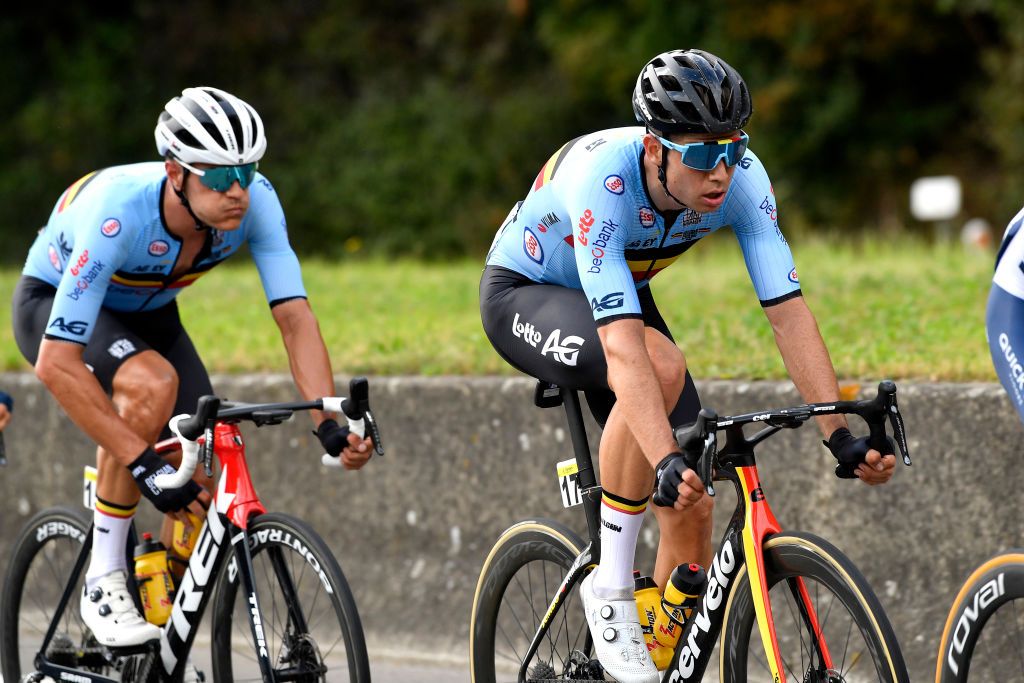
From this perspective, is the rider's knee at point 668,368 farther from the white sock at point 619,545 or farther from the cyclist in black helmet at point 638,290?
the white sock at point 619,545

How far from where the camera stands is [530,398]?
6.35 m

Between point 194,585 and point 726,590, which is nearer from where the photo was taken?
point 726,590

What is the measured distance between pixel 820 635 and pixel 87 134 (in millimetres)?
29145

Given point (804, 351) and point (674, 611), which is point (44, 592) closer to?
point (674, 611)

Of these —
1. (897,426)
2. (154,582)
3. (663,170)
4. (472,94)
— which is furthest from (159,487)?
(472,94)

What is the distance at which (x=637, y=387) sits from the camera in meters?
3.80

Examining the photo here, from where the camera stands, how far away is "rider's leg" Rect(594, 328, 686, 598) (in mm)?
4059

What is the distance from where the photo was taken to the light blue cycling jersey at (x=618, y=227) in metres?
3.99

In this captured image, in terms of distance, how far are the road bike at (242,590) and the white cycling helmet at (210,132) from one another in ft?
2.56

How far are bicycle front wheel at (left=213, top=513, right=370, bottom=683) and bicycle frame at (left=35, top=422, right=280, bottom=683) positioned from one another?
0.03 m

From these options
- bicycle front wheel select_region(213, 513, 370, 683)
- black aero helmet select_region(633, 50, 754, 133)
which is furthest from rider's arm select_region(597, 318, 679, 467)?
bicycle front wheel select_region(213, 513, 370, 683)

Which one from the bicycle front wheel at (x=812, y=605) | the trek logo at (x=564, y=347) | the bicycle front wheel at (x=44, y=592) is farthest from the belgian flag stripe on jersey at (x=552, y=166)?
the bicycle front wheel at (x=44, y=592)

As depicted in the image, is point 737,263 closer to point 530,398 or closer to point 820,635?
point 530,398

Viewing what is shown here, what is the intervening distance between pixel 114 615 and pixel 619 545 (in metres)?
1.78
